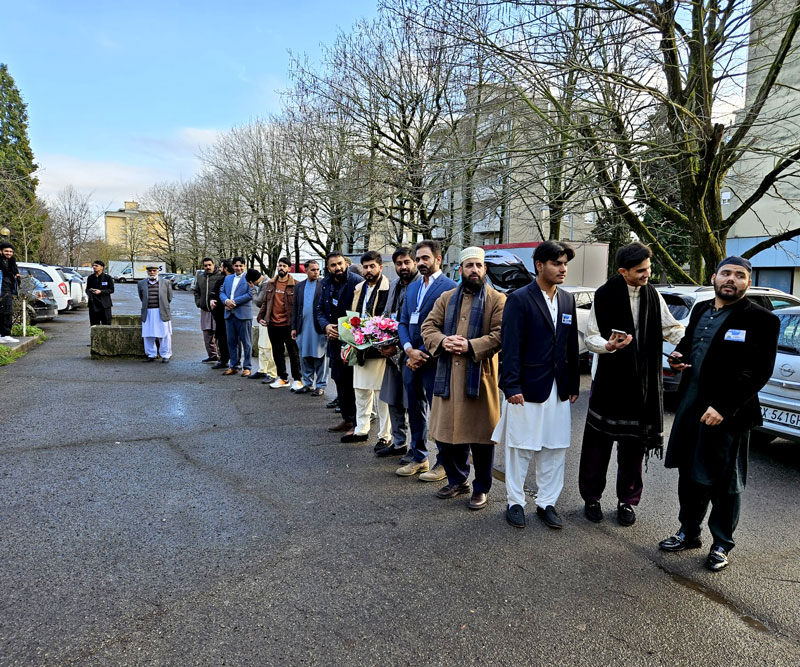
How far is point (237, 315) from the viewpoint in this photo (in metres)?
9.83

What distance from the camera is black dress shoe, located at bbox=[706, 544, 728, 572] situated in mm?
3516

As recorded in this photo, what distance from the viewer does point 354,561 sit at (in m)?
3.50

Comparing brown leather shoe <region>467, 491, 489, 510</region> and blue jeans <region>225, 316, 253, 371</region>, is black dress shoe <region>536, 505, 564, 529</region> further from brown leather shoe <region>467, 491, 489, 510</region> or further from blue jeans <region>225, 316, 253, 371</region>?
blue jeans <region>225, 316, 253, 371</region>

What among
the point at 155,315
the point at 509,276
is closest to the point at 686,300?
the point at 509,276

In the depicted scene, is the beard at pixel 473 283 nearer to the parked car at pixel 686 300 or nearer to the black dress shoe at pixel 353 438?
the black dress shoe at pixel 353 438

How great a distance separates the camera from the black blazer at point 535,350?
4031 mm

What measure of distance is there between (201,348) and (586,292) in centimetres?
906

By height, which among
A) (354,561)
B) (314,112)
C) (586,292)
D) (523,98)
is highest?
(314,112)

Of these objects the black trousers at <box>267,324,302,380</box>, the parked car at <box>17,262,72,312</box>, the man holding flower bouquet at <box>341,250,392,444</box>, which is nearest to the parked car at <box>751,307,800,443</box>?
the man holding flower bouquet at <box>341,250,392,444</box>

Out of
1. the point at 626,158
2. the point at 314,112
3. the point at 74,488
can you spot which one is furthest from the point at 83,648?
the point at 314,112

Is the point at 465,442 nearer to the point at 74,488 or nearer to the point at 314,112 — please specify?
the point at 74,488

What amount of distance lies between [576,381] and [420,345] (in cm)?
147

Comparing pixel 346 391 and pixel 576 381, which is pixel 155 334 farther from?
pixel 576 381

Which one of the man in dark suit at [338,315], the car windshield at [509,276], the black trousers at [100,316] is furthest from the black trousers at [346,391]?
the car windshield at [509,276]
